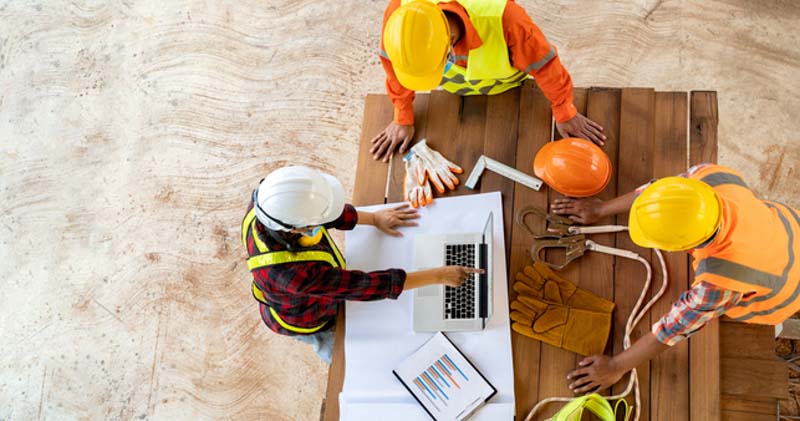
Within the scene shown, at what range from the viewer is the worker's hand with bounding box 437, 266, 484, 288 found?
207 centimetres

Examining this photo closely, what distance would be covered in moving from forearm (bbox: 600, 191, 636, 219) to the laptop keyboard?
1.59 ft

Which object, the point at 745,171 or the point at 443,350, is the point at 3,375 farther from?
the point at 745,171

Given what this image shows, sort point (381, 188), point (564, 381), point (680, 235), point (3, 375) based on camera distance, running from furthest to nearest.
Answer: point (3, 375), point (381, 188), point (564, 381), point (680, 235)

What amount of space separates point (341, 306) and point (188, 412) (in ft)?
4.83

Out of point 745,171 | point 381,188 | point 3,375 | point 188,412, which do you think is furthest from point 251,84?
point 745,171

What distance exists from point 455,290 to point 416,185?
1.43ft

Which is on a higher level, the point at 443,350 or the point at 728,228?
the point at 728,228

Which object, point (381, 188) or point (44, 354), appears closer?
point (381, 188)

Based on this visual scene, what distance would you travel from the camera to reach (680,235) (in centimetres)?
160

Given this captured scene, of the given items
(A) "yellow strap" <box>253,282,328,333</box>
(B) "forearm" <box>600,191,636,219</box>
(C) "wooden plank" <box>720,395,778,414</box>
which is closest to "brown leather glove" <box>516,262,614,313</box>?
(B) "forearm" <box>600,191,636,219</box>

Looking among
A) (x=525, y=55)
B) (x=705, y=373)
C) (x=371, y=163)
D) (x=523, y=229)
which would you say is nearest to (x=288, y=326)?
Answer: (x=371, y=163)

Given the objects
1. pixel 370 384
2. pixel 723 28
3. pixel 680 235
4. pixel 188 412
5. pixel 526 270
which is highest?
pixel 723 28

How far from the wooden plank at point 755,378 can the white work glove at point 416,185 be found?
1.18m

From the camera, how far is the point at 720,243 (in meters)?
1.65
